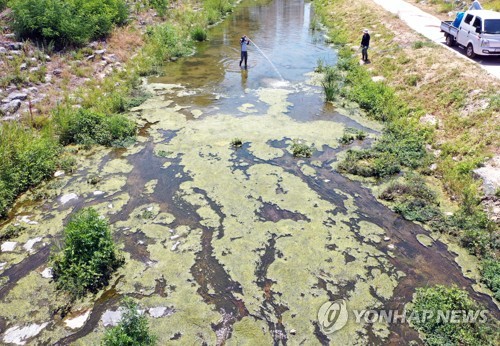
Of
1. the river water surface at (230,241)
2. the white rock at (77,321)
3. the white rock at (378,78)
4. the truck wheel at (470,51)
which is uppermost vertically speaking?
the truck wheel at (470,51)

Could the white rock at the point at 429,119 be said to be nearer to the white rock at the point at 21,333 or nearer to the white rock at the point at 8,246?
the white rock at the point at 21,333

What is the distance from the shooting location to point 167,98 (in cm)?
1870

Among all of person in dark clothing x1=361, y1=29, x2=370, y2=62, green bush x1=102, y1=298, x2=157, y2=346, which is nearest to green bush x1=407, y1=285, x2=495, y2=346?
green bush x1=102, y1=298, x2=157, y2=346

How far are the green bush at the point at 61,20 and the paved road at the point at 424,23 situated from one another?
770 inches

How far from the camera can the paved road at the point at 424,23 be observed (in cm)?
1717

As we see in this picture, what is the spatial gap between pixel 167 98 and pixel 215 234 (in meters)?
10.6

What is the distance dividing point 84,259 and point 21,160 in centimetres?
556

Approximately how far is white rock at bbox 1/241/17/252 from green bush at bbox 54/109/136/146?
5295mm

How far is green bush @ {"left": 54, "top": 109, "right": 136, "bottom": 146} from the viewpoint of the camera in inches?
567

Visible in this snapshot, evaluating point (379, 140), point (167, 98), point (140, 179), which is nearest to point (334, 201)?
point (379, 140)

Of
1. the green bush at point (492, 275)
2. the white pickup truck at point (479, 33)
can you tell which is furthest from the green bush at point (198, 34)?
the green bush at point (492, 275)

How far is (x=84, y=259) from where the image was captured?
8.56 metres

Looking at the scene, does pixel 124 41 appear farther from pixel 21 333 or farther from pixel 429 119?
pixel 21 333

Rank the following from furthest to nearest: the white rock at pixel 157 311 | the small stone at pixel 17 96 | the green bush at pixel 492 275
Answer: the small stone at pixel 17 96
the green bush at pixel 492 275
the white rock at pixel 157 311
